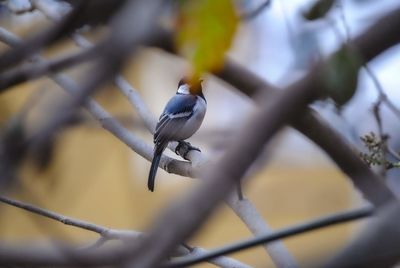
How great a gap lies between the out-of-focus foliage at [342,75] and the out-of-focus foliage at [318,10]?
0.65 feet

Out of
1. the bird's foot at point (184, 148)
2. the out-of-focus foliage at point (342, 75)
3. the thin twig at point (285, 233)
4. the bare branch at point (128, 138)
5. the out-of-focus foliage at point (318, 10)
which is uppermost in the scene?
the bird's foot at point (184, 148)

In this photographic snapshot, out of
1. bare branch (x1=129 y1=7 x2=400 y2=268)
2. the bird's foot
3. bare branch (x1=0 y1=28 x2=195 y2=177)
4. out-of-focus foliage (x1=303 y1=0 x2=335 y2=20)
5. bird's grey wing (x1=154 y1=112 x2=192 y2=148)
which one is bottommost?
bare branch (x1=129 y1=7 x2=400 y2=268)

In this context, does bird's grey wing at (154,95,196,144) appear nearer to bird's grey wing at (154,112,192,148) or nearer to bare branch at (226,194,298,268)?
bird's grey wing at (154,112,192,148)

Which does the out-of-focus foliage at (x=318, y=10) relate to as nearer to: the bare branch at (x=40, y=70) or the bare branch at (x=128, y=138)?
the bare branch at (x=40, y=70)

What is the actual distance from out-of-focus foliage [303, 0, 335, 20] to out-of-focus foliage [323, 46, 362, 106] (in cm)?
20

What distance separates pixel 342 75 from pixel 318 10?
28 centimetres

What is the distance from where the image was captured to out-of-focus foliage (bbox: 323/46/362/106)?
0.61 metres

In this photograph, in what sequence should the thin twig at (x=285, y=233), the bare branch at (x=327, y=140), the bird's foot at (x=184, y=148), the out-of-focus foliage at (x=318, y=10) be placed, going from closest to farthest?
the bare branch at (x=327, y=140) → the thin twig at (x=285, y=233) → the out-of-focus foliage at (x=318, y=10) → the bird's foot at (x=184, y=148)

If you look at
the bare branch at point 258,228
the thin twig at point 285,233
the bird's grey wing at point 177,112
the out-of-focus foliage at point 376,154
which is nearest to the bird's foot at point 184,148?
the bird's grey wing at point 177,112

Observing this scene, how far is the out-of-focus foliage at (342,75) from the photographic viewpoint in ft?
1.99

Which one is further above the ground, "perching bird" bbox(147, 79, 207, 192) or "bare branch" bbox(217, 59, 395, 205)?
"perching bird" bbox(147, 79, 207, 192)

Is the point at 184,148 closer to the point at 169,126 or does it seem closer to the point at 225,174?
the point at 169,126

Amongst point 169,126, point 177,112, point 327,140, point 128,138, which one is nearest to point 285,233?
point 327,140

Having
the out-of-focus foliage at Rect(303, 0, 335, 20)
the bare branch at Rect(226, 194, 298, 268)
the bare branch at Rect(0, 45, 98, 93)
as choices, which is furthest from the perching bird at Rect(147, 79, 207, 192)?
the bare branch at Rect(0, 45, 98, 93)
